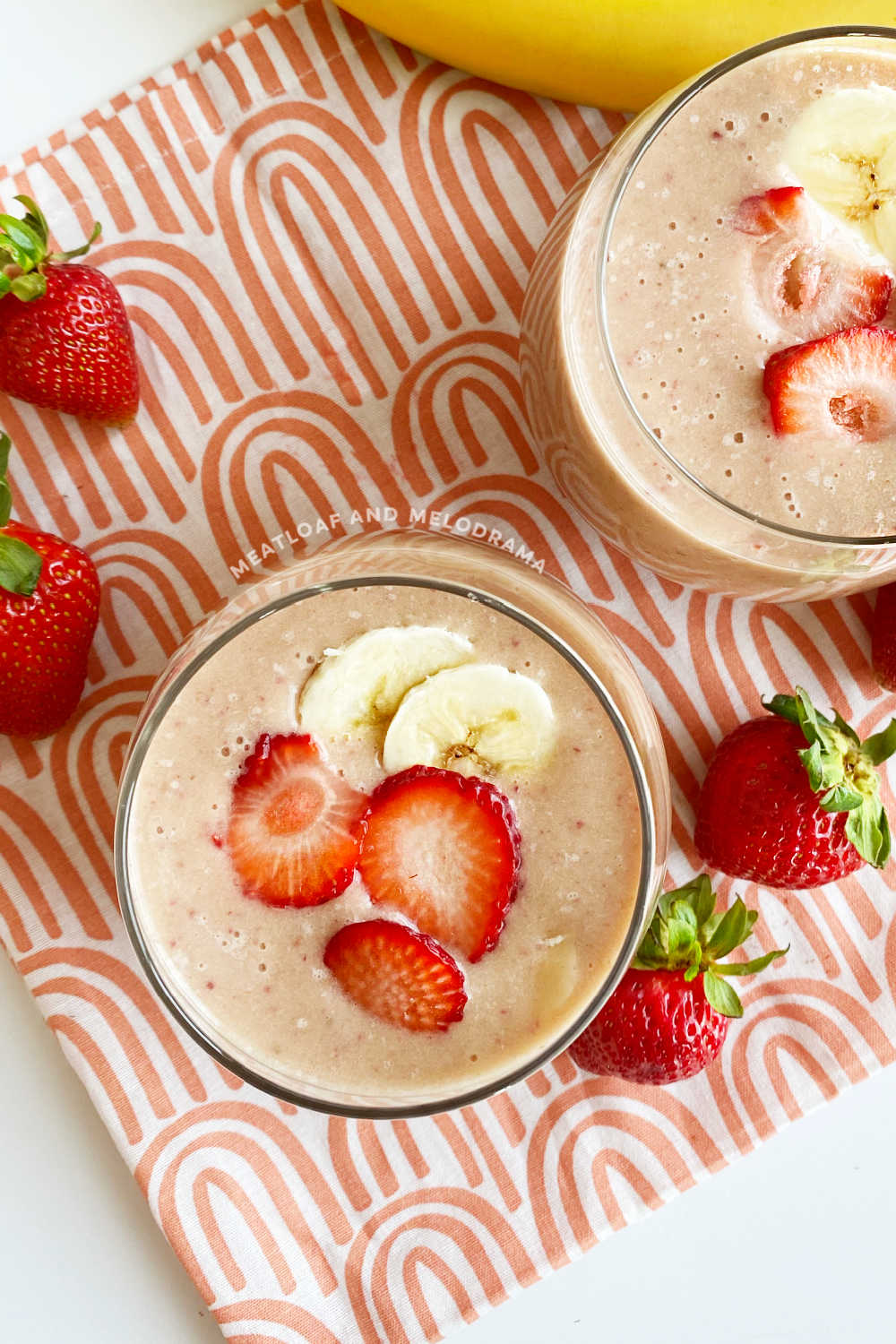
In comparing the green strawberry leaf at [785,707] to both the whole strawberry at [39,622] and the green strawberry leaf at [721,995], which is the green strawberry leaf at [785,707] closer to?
the green strawberry leaf at [721,995]

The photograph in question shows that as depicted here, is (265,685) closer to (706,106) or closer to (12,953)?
(12,953)

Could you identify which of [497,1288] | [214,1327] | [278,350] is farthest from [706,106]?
[214,1327]

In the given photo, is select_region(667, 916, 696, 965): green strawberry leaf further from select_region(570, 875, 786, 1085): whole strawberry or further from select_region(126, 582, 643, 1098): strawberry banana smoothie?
select_region(126, 582, 643, 1098): strawberry banana smoothie

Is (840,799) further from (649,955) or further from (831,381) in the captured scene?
(831,381)

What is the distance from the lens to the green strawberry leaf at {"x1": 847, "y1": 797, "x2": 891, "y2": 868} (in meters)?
1.34

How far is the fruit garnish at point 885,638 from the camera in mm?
1434

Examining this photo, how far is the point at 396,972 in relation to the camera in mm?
1146

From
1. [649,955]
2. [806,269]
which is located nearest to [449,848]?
[649,955]

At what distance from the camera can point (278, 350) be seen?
4.77ft

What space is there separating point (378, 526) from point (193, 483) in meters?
0.23

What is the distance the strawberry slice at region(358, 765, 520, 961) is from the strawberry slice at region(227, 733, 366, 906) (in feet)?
0.08

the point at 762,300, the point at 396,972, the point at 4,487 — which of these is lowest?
the point at 396,972

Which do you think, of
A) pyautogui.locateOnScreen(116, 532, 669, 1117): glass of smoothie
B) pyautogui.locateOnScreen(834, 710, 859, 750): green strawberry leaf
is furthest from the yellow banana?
pyautogui.locateOnScreen(834, 710, 859, 750): green strawberry leaf

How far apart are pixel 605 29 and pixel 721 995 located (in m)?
1.09
